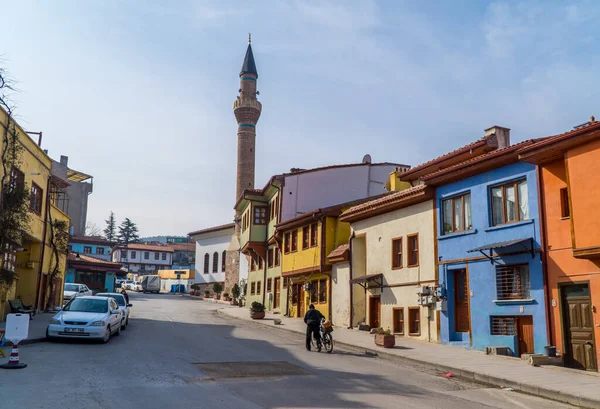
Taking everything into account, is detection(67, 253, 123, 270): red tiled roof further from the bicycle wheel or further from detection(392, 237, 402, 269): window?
the bicycle wheel

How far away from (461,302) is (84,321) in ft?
39.8

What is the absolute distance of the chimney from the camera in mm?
22803

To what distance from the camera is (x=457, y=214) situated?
19266mm

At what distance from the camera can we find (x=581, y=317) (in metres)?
14.3

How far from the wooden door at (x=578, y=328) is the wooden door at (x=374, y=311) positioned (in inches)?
391

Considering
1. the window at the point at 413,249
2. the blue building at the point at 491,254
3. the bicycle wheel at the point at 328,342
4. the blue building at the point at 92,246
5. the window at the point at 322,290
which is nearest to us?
the blue building at the point at 491,254

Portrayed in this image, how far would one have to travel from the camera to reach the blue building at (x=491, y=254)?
52.0 feet

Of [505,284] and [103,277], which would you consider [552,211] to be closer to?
[505,284]

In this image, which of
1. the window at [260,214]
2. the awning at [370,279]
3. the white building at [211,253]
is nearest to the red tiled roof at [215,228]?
the white building at [211,253]

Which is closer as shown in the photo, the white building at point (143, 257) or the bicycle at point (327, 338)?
the bicycle at point (327, 338)

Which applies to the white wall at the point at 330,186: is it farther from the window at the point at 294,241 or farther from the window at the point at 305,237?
the window at the point at 305,237

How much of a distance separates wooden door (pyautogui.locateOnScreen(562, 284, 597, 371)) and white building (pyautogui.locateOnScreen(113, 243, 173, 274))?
86.6 metres

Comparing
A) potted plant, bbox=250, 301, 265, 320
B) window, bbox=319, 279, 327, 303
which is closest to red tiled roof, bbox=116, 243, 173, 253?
potted plant, bbox=250, 301, 265, 320

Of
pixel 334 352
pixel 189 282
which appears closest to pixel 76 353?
pixel 334 352
